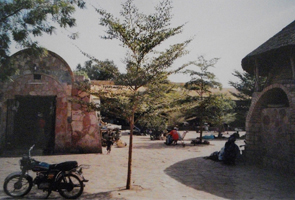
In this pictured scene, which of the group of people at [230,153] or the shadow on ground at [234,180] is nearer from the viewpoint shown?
the shadow on ground at [234,180]

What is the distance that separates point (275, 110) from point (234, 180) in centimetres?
402

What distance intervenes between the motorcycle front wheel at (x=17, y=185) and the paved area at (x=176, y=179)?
0.57ft

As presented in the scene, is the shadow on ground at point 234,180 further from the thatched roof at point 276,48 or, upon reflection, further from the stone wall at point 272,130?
the thatched roof at point 276,48

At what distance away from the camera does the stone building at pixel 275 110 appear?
354 inches

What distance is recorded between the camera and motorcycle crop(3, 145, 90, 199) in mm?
5770

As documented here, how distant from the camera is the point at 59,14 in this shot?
11.8m

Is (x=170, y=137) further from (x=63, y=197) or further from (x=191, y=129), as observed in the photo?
(x=191, y=129)

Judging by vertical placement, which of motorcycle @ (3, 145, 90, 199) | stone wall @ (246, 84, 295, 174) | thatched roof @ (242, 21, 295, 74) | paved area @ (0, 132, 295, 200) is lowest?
paved area @ (0, 132, 295, 200)

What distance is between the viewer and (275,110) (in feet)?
32.8

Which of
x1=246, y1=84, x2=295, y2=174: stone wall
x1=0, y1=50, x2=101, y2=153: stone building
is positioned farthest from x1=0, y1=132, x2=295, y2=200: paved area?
x1=0, y1=50, x2=101, y2=153: stone building

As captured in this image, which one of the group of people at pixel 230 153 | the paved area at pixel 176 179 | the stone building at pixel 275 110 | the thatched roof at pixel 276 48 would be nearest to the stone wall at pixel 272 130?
the stone building at pixel 275 110

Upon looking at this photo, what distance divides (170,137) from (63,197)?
11278mm

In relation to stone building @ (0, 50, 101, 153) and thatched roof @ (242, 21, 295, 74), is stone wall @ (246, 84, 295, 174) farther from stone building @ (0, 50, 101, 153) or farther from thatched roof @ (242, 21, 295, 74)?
stone building @ (0, 50, 101, 153)

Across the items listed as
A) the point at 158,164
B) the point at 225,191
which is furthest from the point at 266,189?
the point at 158,164
